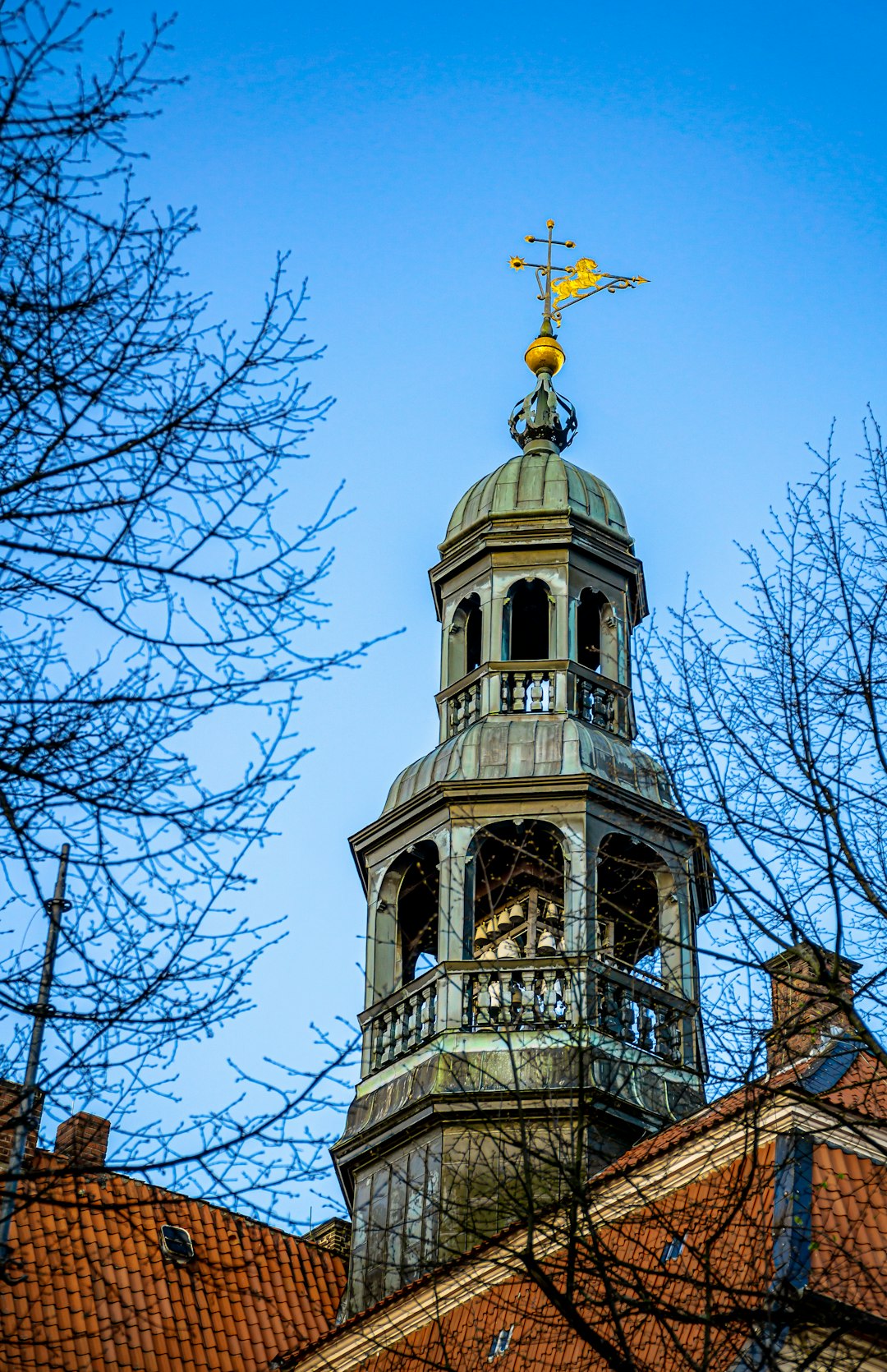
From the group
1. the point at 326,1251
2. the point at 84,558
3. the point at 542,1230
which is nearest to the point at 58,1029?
the point at 84,558

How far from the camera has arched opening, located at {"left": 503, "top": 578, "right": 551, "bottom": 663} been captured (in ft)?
89.5

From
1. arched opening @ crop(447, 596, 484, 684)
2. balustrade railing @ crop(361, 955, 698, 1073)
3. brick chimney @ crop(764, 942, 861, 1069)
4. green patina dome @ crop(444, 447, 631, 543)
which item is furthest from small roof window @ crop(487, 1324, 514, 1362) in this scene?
green patina dome @ crop(444, 447, 631, 543)

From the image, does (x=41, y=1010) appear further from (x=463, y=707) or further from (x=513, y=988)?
(x=463, y=707)

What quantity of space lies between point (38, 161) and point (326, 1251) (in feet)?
60.7

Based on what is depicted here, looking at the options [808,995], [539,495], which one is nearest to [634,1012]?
[539,495]

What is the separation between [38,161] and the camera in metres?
10.6

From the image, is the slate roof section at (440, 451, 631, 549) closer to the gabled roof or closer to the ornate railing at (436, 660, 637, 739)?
the ornate railing at (436, 660, 637, 739)

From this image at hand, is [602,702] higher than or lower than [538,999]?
higher

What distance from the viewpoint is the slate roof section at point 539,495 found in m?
28.0

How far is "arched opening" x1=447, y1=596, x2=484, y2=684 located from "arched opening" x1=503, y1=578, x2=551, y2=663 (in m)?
0.43

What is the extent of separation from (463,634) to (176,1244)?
7980mm

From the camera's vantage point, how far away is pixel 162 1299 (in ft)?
79.4

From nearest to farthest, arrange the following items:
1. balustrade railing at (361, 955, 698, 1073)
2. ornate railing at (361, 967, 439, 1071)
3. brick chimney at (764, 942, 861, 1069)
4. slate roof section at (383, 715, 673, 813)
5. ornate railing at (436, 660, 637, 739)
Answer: brick chimney at (764, 942, 861, 1069)
balustrade railing at (361, 955, 698, 1073)
ornate railing at (361, 967, 439, 1071)
slate roof section at (383, 715, 673, 813)
ornate railing at (436, 660, 637, 739)

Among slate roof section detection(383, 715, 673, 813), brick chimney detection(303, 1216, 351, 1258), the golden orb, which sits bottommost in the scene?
brick chimney detection(303, 1216, 351, 1258)
